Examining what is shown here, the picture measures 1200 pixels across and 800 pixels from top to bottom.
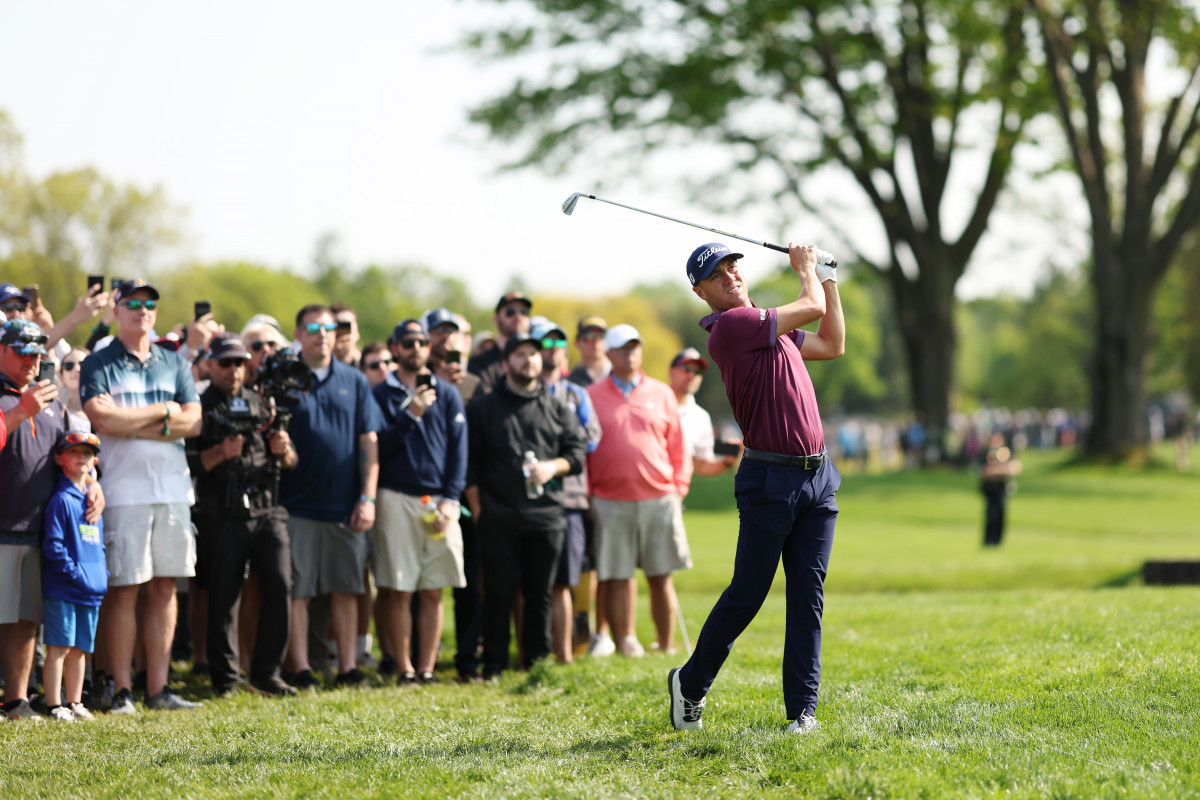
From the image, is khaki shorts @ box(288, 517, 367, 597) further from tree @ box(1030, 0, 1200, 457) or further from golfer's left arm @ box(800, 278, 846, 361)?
tree @ box(1030, 0, 1200, 457)

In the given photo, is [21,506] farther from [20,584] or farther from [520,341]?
[520,341]

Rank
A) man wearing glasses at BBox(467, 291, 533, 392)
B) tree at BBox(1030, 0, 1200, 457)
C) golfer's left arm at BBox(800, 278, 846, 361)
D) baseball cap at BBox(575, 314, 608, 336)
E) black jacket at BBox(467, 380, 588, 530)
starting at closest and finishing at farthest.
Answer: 1. golfer's left arm at BBox(800, 278, 846, 361)
2. black jacket at BBox(467, 380, 588, 530)
3. man wearing glasses at BBox(467, 291, 533, 392)
4. baseball cap at BBox(575, 314, 608, 336)
5. tree at BBox(1030, 0, 1200, 457)

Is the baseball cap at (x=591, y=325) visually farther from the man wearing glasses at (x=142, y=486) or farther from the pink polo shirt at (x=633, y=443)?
the man wearing glasses at (x=142, y=486)

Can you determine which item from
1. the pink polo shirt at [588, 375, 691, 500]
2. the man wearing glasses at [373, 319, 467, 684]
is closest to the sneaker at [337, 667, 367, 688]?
the man wearing glasses at [373, 319, 467, 684]

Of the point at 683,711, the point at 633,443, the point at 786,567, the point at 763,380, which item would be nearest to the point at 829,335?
the point at 763,380

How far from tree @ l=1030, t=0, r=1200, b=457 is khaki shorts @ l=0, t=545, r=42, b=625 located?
1053 inches

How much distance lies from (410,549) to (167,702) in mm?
1911

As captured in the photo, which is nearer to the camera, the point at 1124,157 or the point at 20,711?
the point at 20,711

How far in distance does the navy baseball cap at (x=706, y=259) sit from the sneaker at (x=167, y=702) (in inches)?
162

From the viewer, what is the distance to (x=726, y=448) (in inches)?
381

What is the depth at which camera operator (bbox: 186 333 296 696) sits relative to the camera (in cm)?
787

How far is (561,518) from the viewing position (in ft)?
28.9

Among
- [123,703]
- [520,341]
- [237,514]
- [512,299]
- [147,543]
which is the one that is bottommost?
[123,703]

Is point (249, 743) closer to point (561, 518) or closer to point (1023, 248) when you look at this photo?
point (561, 518)
